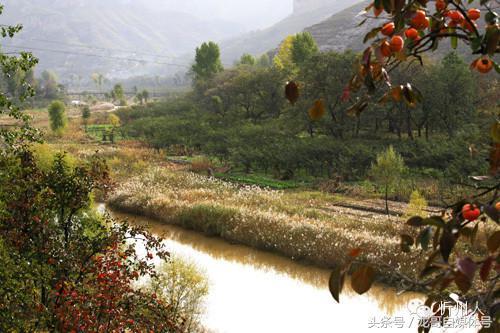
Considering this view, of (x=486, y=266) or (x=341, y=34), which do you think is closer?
(x=486, y=266)

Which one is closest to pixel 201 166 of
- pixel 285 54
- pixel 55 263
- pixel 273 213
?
pixel 273 213

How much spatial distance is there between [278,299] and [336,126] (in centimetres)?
2018

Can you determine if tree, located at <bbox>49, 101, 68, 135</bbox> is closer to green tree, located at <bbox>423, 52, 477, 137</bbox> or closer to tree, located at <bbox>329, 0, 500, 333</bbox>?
green tree, located at <bbox>423, 52, 477, 137</bbox>

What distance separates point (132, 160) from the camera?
1190 inches

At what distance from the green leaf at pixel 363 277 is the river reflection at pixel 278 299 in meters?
8.36

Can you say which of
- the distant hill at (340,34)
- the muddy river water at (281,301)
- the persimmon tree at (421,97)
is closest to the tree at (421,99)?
the persimmon tree at (421,97)

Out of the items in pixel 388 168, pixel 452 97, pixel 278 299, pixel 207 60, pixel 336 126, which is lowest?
pixel 278 299

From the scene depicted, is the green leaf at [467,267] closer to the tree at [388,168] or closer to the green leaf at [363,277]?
the green leaf at [363,277]

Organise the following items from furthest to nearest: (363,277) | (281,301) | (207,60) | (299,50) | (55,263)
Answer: (207,60), (299,50), (281,301), (55,263), (363,277)

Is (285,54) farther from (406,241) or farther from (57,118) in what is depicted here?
Result: (406,241)

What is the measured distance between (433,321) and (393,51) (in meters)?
1.27

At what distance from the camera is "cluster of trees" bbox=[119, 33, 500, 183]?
2561cm

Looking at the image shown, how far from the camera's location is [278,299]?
12203 mm

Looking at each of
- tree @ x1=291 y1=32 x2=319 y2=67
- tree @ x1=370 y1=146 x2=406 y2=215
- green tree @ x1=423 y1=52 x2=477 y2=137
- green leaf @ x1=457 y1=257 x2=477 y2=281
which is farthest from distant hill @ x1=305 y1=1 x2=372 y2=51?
green leaf @ x1=457 y1=257 x2=477 y2=281
